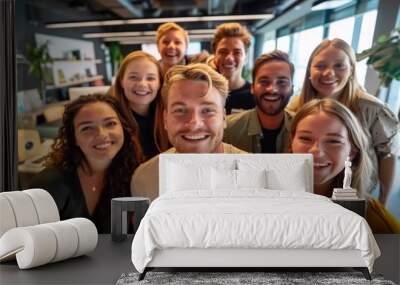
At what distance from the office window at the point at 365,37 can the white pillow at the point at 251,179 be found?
5.52ft

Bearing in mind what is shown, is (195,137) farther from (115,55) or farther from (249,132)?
(115,55)

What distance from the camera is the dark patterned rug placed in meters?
4.71

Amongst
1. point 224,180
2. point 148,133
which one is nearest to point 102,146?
point 148,133

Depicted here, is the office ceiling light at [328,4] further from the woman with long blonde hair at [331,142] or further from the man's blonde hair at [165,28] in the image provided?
the man's blonde hair at [165,28]

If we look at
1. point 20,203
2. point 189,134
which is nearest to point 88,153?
point 189,134

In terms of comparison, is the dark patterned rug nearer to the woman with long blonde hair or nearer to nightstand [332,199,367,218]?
nightstand [332,199,367,218]

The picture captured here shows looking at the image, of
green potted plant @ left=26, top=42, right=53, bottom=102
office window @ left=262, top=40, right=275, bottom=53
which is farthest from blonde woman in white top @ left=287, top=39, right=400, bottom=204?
green potted plant @ left=26, top=42, right=53, bottom=102

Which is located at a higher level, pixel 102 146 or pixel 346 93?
pixel 346 93

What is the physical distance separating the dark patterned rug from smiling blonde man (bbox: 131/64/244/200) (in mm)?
2091

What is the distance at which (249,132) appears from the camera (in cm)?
Answer: 691

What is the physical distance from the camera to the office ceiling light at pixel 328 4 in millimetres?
6789

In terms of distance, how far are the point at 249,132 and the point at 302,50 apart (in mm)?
1065

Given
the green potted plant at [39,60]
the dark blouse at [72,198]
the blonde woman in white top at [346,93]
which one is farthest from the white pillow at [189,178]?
the green potted plant at [39,60]

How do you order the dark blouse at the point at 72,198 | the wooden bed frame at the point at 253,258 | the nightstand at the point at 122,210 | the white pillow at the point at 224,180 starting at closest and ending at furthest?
1. the wooden bed frame at the point at 253,258
2. the white pillow at the point at 224,180
3. the nightstand at the point at 122,210
4. the dark blouse at the point at 72,198
